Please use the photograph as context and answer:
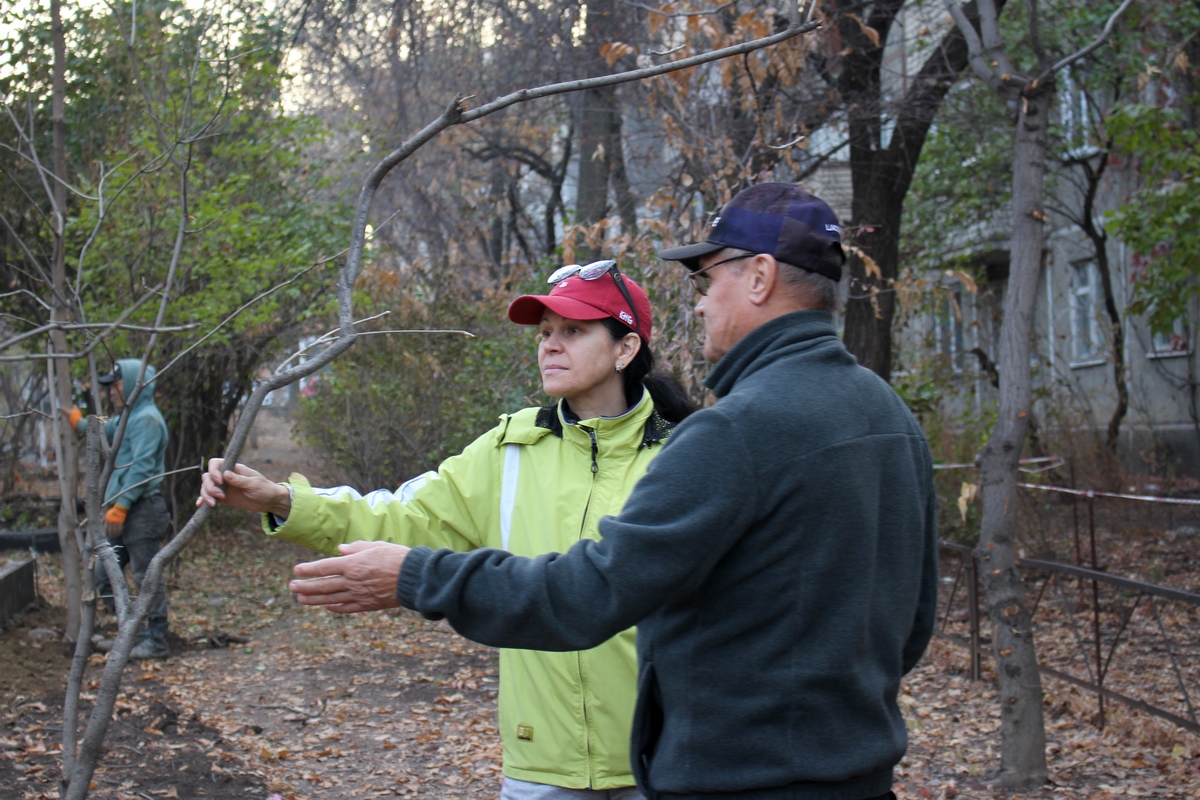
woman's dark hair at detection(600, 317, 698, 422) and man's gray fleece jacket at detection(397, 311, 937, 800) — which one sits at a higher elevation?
woman's dark hair at detection(600, 317, 698, 422)

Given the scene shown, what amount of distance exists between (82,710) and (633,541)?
5826mm

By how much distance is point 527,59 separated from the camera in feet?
41.4

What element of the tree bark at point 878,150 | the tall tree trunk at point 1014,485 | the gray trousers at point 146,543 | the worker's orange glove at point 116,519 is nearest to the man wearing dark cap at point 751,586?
the tall tree trunk at point 1014,485

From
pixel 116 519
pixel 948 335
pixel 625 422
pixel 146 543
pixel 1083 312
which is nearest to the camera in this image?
pixel 625 422

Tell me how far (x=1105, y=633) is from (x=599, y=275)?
643cm

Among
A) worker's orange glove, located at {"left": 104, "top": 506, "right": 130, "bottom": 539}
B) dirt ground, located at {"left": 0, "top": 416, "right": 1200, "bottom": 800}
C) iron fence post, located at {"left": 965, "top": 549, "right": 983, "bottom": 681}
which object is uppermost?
worker's orange glove, located at {"left": 104, "top": 506, "right": 130, "bottom": 539}

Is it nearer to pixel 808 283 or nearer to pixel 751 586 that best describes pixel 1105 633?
pixel 808 283

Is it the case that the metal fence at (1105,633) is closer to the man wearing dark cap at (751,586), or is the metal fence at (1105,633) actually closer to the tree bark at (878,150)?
the tree bark at (878,150)

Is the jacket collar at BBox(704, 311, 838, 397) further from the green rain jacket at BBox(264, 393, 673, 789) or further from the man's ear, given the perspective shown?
the green rain jacket at BBox(264, 393, 673, 789)

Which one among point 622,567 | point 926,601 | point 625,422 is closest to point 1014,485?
point 625,422

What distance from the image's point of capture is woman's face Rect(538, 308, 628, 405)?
2879 millimetres

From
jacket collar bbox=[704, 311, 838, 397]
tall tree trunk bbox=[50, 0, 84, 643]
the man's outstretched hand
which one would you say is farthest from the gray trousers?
jacket collar bbox=[704, 311, 838, 397]

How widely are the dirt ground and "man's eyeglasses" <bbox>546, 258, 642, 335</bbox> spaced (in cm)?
324

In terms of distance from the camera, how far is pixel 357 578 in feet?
6.05
